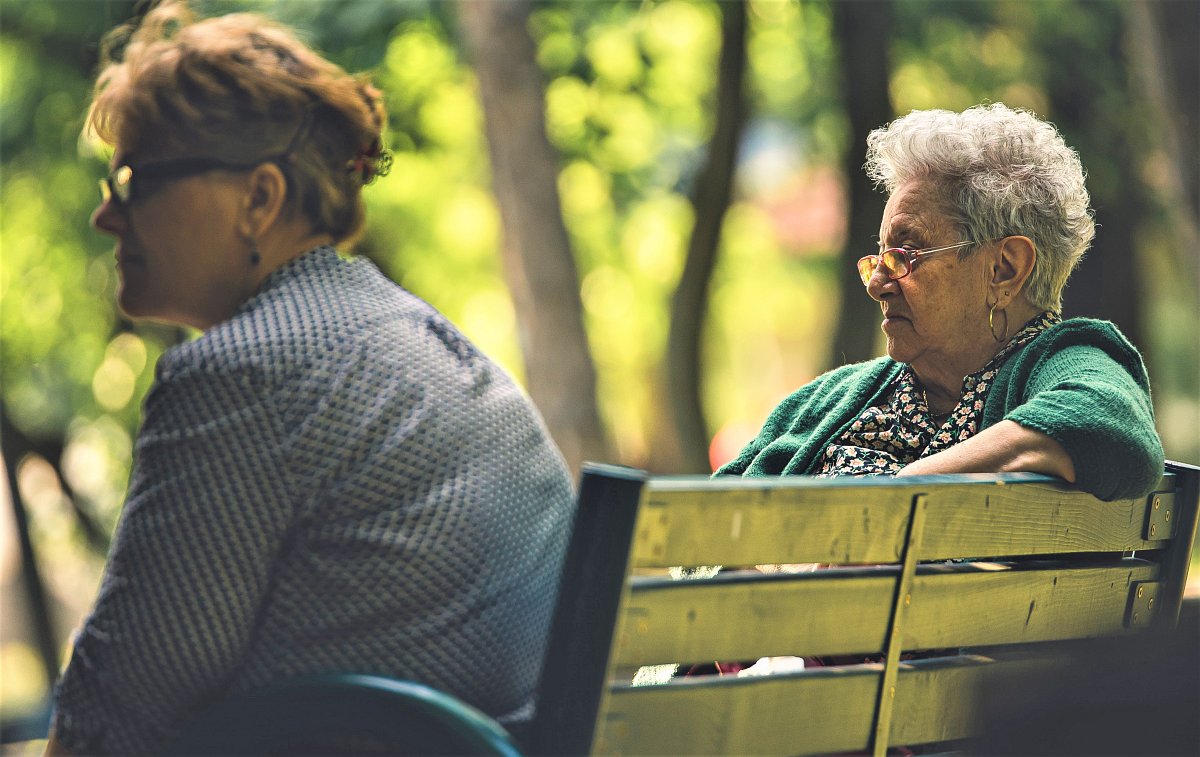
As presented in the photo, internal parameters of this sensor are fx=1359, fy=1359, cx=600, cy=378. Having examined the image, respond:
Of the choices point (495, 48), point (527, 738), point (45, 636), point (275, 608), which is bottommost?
point (45, 636)

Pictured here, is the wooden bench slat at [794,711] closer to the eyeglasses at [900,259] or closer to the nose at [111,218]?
the eyeglasses at [900,259]

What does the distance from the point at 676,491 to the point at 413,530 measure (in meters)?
0.42

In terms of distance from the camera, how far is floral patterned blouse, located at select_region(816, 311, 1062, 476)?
286 cm

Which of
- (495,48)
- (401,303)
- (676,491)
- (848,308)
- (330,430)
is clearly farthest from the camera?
(848,308)

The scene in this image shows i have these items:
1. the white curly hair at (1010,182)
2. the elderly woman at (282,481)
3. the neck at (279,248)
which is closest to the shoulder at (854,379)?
the white curly hair at (1010,182)

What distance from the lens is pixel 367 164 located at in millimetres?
2408

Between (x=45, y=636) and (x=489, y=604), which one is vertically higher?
(x=489, y=604)

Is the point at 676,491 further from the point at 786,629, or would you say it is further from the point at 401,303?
the point at 401,303

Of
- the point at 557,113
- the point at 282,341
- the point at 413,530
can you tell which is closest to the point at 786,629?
the point at 413,530

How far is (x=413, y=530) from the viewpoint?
6.32ft

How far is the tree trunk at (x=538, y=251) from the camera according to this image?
7.24 metres

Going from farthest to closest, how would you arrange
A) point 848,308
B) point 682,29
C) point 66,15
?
point 682,29 → point 66,15 → point 848,308

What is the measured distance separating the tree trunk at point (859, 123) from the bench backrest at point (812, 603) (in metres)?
5.17

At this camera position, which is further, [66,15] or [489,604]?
[66,15]
